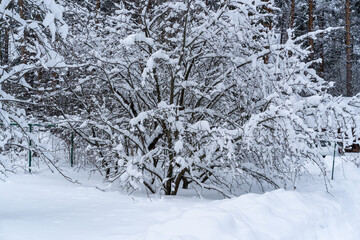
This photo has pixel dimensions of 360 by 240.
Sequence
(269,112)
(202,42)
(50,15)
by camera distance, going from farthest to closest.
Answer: (202,42) → (269,112) → (50,15)

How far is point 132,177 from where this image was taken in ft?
18.2

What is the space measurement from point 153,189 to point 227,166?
1.63 metres

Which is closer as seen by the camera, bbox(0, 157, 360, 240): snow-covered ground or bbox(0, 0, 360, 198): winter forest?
bbox(0, 157, 360, 240): snow-covered ground

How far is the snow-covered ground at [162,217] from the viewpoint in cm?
343

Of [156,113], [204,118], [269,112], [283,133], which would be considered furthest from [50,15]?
[204,118]

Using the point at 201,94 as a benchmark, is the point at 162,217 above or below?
below

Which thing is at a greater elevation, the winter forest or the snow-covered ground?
the winter forest

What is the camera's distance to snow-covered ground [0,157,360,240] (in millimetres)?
3434

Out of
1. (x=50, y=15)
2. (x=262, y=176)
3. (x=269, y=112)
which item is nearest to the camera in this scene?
(x=50, y=15)

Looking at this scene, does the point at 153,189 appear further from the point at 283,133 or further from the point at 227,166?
the point at 283,133

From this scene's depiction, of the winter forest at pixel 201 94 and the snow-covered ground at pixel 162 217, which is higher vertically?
the winter forest at pixel 201 94

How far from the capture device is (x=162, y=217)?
4.24 meters

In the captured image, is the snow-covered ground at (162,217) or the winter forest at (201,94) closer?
the snow-covered ground at (162,217)

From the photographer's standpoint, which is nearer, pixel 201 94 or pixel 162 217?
pixel 162 217
